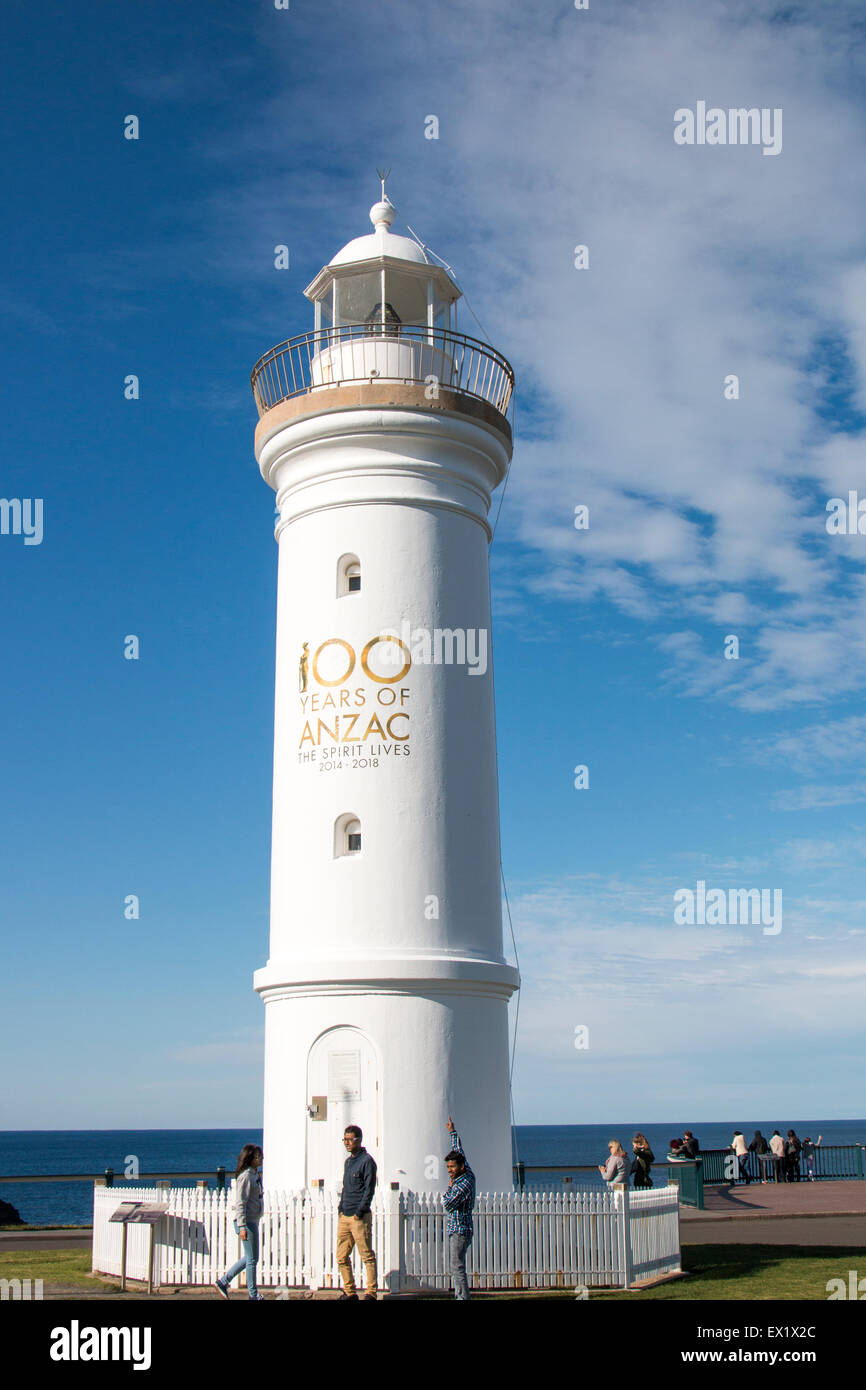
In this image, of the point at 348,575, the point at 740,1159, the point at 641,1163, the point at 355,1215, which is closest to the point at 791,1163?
the point at 740,1159

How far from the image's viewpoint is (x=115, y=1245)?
18.1 meters

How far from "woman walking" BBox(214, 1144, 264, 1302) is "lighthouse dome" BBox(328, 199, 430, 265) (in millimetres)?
12951

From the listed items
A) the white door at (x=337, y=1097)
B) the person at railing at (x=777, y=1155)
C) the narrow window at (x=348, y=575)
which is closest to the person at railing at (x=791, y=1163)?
the person at railing at (x=777, y=1155)

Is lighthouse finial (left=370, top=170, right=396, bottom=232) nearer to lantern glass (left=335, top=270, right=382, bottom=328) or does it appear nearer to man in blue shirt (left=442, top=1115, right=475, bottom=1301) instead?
lantern glass (left=335, top=270, right=382, bottom=328)

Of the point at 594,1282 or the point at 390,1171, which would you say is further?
the point at 390,1171

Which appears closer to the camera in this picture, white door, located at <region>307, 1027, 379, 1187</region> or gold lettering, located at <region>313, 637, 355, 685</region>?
white door, located at <region>307, 1027, 379, 1187</region>

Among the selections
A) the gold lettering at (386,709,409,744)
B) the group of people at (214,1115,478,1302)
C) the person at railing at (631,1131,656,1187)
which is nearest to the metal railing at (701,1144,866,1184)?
the person at railing at (631,1131,656,1187)

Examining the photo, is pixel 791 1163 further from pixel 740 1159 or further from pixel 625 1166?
pixel 625 1166

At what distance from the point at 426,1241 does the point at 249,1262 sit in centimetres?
217

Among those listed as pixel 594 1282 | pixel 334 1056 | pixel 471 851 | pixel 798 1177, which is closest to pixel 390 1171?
pixel 334 1056

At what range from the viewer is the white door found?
18.1 meters

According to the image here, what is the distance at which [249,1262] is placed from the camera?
15477 mm
